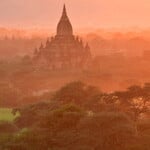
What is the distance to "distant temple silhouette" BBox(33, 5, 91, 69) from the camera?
202 ft

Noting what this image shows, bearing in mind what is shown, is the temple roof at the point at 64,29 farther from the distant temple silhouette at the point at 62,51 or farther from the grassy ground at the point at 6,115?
the grassy ground at the point at 6,115

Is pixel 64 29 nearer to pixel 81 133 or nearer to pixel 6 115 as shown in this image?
pixel 6 115

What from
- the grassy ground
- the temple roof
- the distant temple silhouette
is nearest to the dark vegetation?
the grassy ground

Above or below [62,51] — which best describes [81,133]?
below

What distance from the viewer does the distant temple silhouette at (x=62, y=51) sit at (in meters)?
61.6

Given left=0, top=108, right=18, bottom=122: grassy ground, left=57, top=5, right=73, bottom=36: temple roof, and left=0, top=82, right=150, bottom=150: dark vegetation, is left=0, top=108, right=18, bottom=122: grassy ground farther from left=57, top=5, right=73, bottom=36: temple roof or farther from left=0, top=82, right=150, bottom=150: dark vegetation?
left=57, top=5, right=73, bottom=36: temple roof

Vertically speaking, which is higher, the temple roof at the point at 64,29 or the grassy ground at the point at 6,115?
the temple roof at the point at 64,29

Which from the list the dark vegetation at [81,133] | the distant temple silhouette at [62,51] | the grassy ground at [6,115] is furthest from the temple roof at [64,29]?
the dark vegetation at [81,133]

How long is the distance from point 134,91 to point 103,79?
1005 inches

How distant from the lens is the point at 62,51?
202 feet

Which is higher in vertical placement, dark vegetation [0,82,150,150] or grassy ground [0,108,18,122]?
dark vegetation [0,82,150,150]

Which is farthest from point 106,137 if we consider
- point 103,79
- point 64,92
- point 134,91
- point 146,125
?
point 103,79

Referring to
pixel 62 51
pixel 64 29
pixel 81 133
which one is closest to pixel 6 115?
pixel 81 133

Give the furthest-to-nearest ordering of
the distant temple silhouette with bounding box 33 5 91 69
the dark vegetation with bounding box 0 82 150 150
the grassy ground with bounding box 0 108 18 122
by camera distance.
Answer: the distant temple silhouette with bounding box 33 5 91 69 → the grassy ground with bounding box 0 108 18 122 → the dark vegetation with bounding box 0 82 150 150
